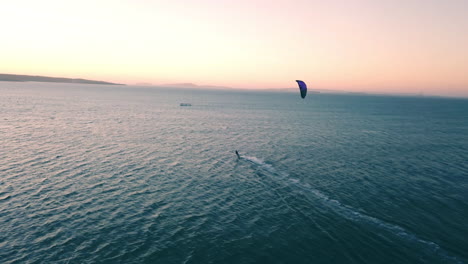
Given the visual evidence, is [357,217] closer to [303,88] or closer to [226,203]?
[226,203]

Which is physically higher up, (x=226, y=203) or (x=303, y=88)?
(x=303, y=88)

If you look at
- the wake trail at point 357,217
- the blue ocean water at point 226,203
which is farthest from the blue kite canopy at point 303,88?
the wake trail at point 357,217

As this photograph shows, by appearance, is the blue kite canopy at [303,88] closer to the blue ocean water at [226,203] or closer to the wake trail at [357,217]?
the blue ocean water at [226,203]

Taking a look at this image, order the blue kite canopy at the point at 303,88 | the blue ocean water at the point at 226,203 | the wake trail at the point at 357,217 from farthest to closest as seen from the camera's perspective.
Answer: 1. the blue kite canopy at the point at 303,88
2. the wake trail at the point at 357,217
3. the blue ocean water at the point at 226,203

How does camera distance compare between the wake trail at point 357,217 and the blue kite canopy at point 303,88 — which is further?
the blue kite canopy at point 303,88

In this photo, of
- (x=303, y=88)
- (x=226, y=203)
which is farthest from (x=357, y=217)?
(x=303, y=88)

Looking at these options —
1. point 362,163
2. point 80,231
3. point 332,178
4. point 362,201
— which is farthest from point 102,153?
point 362,163

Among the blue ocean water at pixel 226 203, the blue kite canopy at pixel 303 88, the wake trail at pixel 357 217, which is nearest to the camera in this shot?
the blue ocean water at pixel 226 203

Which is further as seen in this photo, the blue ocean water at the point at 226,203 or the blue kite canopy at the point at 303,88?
the blue kite canopy at the point at 303,88

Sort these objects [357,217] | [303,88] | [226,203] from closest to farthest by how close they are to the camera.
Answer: [357,217] → [226,203] → [303,88]

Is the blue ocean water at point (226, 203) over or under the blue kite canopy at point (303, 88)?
under

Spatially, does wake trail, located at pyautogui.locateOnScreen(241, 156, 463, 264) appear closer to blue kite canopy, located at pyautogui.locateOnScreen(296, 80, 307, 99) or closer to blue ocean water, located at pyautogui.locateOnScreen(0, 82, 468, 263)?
blue ocean water, located at pyautogui.locateOnScreen(0, 82, 468, 263)

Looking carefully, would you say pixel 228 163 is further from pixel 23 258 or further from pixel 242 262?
pixel 23 258
